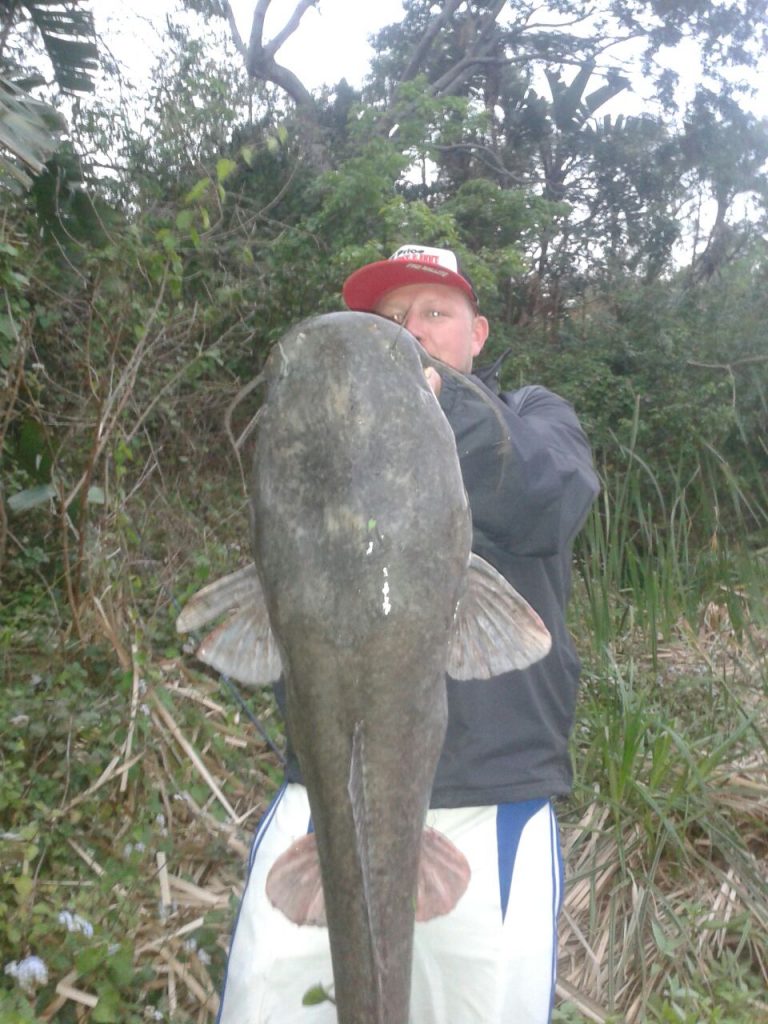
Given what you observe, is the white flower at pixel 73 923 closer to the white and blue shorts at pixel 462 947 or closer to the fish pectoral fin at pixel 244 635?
the white and blue shorts at pixel 462 947

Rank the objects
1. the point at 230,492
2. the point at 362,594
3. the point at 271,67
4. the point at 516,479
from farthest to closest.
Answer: the point at 271,67 → the point at 230,492 → the point at 516,479 → the point at 362,594

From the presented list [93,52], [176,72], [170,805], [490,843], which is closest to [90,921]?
[170,805]

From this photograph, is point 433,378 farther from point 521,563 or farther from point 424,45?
point 424,45

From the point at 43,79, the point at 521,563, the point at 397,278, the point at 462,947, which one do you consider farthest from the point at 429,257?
the point at 43,79

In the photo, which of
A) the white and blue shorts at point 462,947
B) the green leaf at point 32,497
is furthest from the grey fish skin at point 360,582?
the green leaf at point 32,497

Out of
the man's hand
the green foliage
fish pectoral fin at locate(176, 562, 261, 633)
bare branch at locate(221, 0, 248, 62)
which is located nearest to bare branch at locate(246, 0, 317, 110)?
bare branch at locate(221, 0, 248, 62)

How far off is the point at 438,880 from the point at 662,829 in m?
2.00

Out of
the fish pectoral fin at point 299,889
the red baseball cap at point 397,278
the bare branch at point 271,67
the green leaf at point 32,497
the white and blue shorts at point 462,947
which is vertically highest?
the bare branch at point 271,67

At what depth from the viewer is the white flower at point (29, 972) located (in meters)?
2.42

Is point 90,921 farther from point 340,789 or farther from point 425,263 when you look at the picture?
point 425,263

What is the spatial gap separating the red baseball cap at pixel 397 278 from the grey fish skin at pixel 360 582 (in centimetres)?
80

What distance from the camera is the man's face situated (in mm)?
2061

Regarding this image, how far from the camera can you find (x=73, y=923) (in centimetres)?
260

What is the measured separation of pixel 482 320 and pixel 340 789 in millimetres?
1346
